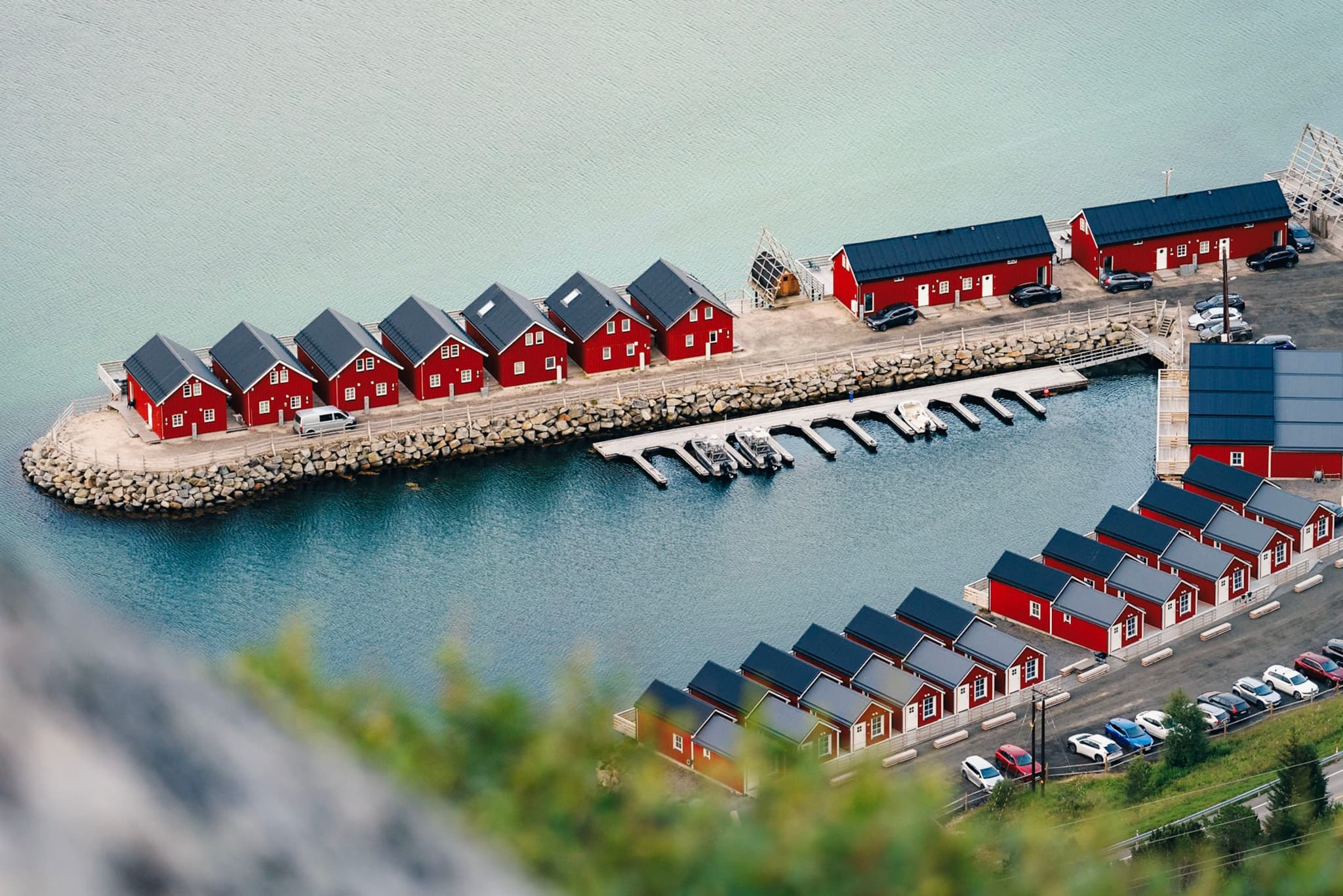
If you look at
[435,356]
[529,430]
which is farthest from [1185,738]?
[435,356]

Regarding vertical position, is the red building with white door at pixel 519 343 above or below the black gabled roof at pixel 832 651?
above

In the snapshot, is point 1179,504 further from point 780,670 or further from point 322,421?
point 322,421

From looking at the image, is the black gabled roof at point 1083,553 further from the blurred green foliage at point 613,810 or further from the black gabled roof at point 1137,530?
the blurred green foliage at point 613,810

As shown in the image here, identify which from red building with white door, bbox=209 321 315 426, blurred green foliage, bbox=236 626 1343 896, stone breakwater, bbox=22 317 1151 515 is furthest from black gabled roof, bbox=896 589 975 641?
blurred green foliage, bbox=236 626 1343 896

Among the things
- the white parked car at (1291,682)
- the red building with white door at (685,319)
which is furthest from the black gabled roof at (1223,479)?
the red building with white door at (685,319)

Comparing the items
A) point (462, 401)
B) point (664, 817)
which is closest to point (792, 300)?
point (462, 401)

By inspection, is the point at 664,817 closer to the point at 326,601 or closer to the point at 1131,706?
the point at 1131,706
